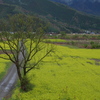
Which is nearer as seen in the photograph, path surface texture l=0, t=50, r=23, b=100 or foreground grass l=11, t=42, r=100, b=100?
foreground grass l=11, t=42, r=100, b=100

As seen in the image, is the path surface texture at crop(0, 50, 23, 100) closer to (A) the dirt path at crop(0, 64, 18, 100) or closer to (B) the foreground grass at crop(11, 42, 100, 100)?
(A) the dirt path at crop(0, 64, 18, 100)

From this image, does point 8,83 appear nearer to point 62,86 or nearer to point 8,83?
point 8,83

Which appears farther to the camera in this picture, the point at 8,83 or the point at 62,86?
the point at 8,83

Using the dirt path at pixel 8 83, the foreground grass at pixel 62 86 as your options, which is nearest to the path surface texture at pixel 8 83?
the dirt path at pixel 8 83

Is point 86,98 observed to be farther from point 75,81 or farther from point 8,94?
point 8,94

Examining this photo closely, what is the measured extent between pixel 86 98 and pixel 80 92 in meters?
1.80

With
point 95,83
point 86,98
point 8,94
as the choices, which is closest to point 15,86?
point 8,94

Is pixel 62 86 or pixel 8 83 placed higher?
pixel 8 83

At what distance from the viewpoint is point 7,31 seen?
26.0 metres

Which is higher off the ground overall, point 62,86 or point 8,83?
point 8,83

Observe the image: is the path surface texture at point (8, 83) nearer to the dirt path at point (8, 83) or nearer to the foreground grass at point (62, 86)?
the dirt path at point (8, 83)

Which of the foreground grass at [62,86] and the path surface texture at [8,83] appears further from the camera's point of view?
the path surface texture at [8,83]

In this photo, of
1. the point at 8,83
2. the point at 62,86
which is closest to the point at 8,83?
the point at 8,83

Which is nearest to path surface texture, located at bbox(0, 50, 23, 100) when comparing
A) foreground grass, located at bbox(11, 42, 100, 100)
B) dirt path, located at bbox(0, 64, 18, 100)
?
dirt path, located at bbox(0, 64, 18, 100)
